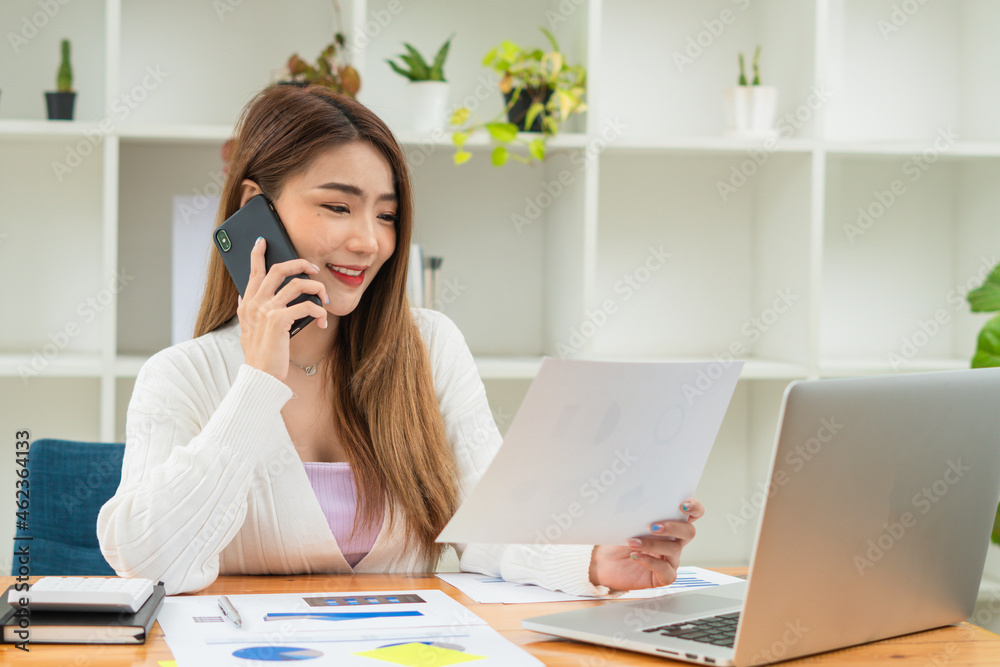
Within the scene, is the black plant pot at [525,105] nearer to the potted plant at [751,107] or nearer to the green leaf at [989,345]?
the potted plant at [751,107]

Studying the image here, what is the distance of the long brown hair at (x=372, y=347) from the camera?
58.5 inches

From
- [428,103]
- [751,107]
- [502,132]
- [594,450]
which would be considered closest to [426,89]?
[428,103]

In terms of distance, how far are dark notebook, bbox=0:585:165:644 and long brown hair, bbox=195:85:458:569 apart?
577 millimetres

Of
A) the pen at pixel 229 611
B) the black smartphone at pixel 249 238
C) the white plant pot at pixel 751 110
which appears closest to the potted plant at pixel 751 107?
the white plant pot at pixel 751 110

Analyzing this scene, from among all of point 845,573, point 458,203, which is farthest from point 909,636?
point 458,203

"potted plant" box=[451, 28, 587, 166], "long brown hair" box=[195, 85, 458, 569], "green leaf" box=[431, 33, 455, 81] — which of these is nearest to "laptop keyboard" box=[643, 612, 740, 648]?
"long brown hair" box=[195, 85, 458, 569]

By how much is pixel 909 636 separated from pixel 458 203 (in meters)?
1.88

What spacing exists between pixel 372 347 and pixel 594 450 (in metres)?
A: 0.76

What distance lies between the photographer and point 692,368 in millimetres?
934

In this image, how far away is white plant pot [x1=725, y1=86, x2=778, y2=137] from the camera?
247 cm

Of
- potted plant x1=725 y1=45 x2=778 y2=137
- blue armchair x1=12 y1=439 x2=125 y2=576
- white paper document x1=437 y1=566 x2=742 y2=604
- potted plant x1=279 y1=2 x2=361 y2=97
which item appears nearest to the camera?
white paper document x1=437 y1=566 x2=742 y2=604

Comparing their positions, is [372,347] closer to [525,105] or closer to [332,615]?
[332,615]

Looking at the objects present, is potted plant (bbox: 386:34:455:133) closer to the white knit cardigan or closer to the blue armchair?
the white knit cardigan

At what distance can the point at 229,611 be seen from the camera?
0.98 metres
